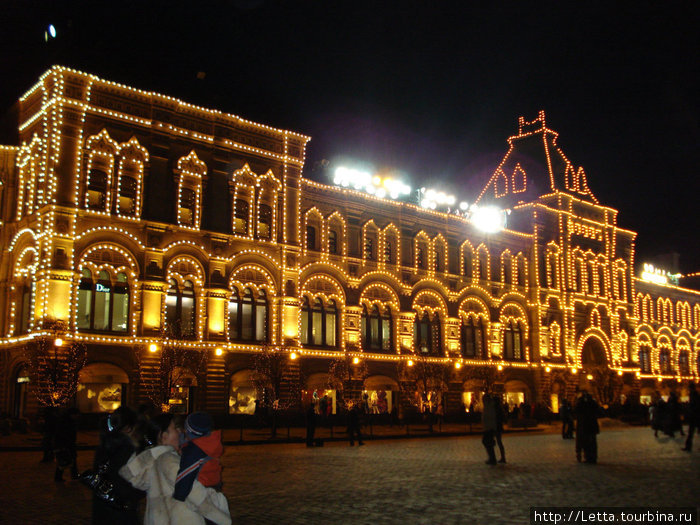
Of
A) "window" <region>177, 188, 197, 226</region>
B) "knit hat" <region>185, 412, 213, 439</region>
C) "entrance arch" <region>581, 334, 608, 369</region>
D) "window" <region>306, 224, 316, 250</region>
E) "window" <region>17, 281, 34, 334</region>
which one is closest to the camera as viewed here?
"knit hat" <region>185, 412, 213, 439</region>

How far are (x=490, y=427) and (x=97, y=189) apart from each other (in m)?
25.2

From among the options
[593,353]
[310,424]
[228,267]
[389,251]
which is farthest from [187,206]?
[593,353]

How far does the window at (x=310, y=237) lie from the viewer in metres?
45.8

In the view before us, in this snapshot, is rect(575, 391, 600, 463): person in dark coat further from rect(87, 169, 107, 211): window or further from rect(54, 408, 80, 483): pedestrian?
rect(87, 169, 107, 211): window

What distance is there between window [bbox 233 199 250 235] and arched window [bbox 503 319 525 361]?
77.9 ft

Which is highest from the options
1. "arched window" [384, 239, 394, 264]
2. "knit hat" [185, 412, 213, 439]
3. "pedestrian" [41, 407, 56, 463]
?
"arched window" [384, 239, 394, 264]

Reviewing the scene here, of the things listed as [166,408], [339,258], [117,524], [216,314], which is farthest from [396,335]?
[117,524]

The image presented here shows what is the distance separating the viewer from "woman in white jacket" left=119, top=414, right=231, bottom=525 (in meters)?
6.46

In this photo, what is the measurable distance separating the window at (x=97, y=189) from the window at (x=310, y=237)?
1278 cm

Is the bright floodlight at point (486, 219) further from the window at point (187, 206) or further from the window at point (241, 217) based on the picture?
the window at point (187, 206)

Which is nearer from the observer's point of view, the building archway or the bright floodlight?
the building archway

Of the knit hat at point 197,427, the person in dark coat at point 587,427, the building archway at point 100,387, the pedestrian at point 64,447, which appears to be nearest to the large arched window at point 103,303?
the building archway at point 100,387

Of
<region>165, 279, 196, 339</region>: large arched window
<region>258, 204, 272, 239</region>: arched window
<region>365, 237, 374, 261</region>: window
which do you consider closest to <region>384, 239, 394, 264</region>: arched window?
<region>365, 237, 374, 261</region>: window

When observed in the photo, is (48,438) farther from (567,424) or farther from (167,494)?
(567,424)
